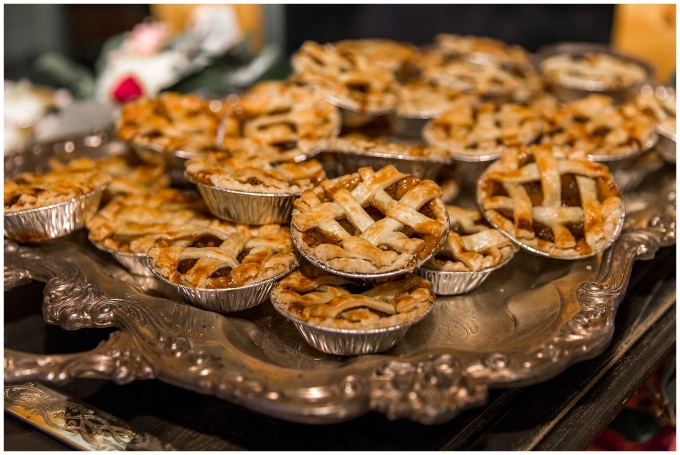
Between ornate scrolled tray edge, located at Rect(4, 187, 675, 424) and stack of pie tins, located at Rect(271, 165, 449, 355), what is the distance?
12 cm

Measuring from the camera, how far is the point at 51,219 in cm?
204

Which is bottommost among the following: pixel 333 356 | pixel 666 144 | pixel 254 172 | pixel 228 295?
pixel 333 356

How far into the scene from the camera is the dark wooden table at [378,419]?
1577mm

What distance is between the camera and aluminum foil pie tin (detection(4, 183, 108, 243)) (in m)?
2.01

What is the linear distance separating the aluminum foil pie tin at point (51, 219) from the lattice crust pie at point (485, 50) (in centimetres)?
217

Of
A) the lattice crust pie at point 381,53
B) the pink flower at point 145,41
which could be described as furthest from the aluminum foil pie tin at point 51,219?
the pink flower at point 145,41

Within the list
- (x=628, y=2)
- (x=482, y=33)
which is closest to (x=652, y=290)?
(x=628, y=2)

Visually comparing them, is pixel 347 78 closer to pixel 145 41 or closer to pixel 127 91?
pixel 127 91

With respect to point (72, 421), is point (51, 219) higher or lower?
higher

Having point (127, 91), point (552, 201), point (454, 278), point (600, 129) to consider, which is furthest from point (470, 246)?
point (127, 91)

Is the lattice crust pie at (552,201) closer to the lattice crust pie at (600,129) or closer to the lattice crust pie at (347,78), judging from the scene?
the lattice crust pie at (600,129)

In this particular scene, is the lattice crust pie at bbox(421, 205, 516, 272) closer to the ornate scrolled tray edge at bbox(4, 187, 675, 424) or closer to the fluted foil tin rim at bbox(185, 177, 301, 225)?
the ornate scrolled tray edge at bbox(4, 187, 675, 424)

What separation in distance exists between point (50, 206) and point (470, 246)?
131cm

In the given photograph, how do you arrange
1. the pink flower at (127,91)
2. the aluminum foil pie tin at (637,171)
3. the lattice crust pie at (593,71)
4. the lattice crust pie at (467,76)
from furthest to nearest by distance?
the pink flower at (127,91)
the lattice crust pie at (593,71)
the lattice crust pie at (467,76)
the aluminum foil pie tin at (637,171)
